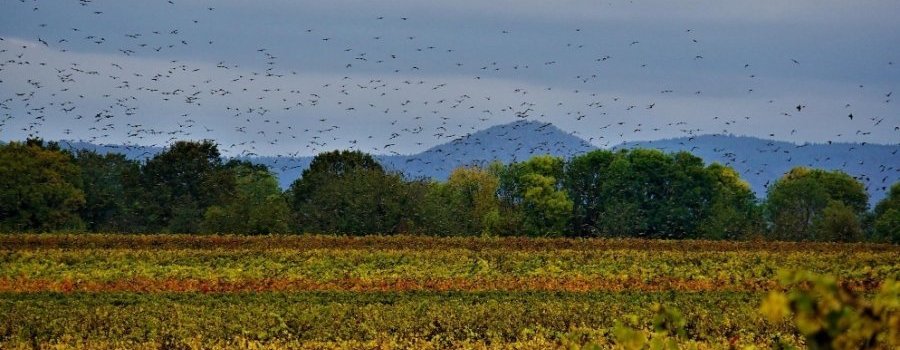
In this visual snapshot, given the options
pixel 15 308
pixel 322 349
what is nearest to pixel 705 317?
pixel 322 349

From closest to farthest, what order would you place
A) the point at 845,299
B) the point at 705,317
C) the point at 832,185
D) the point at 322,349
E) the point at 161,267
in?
the point at 845,299 < the point at 322,349 < the point at 705,317 < the point at 161,267 < the point at 832,185

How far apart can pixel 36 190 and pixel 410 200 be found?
30.5m

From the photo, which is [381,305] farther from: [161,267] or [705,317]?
[161,267]

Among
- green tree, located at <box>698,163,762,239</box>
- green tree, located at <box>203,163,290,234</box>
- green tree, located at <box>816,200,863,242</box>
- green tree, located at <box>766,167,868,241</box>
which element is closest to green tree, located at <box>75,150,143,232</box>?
green tree, located at <box>203,163,290,234</box>

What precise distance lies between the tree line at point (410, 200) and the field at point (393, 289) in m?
31.5

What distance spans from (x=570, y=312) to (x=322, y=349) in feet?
30.7

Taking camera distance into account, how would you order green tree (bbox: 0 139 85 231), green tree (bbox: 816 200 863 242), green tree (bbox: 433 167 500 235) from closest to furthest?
green tree (bbox: 0 139 85 231) → green tree (bbox: 816 200 863 242) → green tree (bbox: 433 167 500 235)

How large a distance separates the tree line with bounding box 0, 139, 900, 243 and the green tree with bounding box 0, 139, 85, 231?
0.12m

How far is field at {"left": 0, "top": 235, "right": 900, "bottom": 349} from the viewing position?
24359 millimetres

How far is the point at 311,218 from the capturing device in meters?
92.6

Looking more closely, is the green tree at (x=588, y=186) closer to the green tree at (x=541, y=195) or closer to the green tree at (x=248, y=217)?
the green tree at (x=541, y=195)

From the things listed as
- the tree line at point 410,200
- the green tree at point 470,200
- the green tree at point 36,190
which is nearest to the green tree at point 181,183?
the tree line at point 410,200

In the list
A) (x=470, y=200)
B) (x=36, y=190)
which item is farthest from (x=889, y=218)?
(x=36, y=190)

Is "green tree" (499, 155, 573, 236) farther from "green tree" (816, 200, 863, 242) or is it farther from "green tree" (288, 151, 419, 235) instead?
"green tree" (816, 200, 863, 242)
